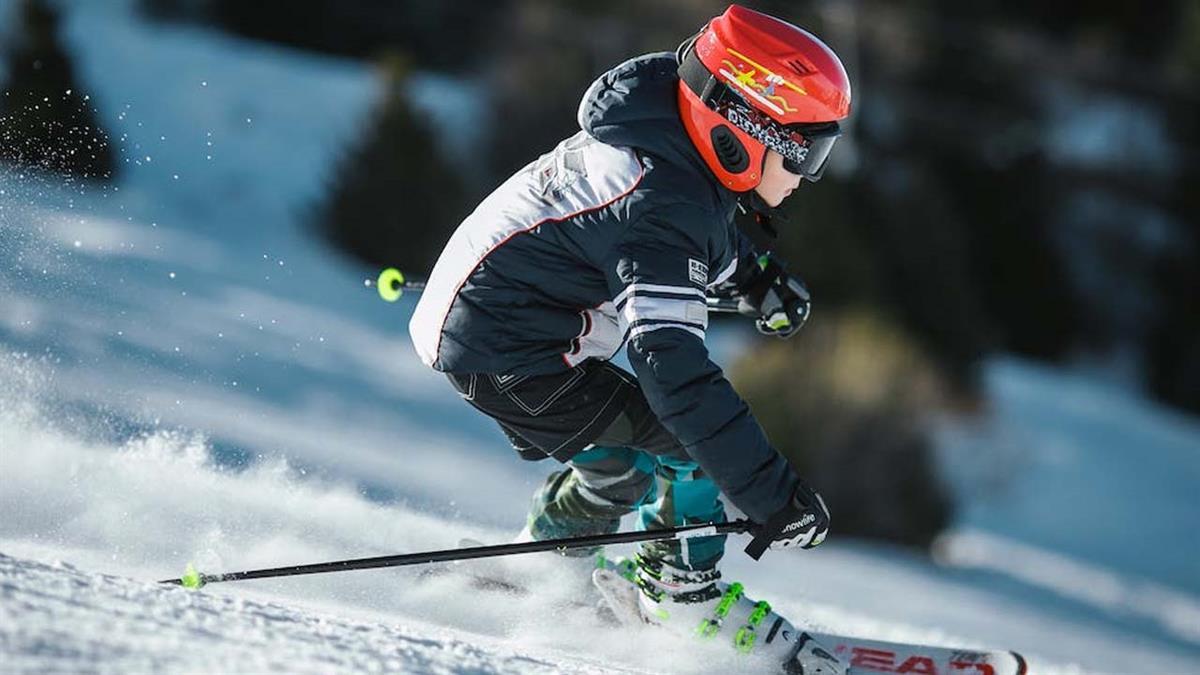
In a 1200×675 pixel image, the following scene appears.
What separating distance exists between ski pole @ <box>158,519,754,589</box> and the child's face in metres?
0.95

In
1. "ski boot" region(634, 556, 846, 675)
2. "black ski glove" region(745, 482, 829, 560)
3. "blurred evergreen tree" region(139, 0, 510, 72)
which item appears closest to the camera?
"black ski glove" region(745, 482, 829, 560)

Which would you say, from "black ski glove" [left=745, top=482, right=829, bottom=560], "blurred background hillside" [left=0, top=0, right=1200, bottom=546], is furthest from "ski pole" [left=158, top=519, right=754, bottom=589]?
"blurred background hillside" [left=0, top=0, right=1200, bottom=546]

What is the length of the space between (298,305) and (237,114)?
5421 mm

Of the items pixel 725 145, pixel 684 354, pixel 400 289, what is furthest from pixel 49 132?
pixel 684 354

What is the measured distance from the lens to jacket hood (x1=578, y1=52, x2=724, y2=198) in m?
3.99

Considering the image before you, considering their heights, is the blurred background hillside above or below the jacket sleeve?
above

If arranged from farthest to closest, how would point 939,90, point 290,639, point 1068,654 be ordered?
1. point 939,90
2. point 1068,654
3. point 290,639

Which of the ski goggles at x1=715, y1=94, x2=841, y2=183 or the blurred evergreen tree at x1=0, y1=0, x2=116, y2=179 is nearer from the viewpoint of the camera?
the ski goggles at x1=715, y1=94, x2=841, y2=183

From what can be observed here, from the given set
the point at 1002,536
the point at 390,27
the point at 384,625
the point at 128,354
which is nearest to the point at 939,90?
the point at 390,27

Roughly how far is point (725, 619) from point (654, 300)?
43.4 inches

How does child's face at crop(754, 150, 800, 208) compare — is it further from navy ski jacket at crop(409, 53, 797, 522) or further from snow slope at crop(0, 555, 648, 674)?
snow slope at crop(0, 555, 648, 674)

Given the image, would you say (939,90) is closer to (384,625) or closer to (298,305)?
(298,305)

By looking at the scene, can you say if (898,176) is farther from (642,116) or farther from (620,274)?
(620,274)

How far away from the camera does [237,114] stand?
19.6 metres
